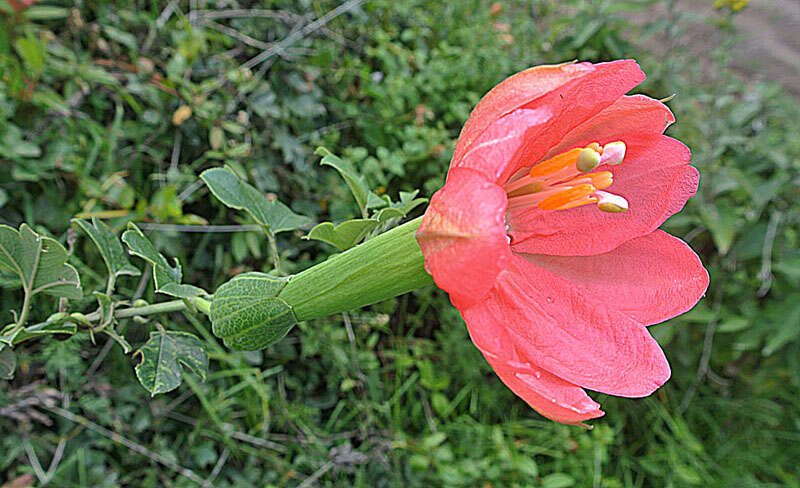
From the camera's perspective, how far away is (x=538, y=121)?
0.33 meters

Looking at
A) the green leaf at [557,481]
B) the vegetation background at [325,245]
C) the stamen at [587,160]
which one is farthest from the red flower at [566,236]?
the green leaf at [557,481]

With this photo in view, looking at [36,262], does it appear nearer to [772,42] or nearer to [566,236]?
[566,236]

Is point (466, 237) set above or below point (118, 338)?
above

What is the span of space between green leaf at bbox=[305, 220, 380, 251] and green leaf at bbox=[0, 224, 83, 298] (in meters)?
0.20

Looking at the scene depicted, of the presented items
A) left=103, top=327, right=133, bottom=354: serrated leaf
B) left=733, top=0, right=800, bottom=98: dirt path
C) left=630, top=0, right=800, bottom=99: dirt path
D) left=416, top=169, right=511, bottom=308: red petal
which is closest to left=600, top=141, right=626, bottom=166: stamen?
left=416, top=169, right=511, bottom=308: red petal

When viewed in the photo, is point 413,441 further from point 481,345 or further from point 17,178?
point 481,345

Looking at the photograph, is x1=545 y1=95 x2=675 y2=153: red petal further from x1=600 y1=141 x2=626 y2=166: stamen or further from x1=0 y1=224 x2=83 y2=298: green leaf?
x1=0 y1=224 x2=83 y2=298: green leaf

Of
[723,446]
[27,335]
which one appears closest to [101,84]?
[27,335]

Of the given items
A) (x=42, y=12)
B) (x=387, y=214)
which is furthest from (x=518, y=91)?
(x=42, y=12)

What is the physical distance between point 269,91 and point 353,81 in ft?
1.03

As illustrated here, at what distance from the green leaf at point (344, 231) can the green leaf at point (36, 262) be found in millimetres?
198

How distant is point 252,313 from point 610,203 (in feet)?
0.80

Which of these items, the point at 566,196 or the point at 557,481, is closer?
the point at 566,196

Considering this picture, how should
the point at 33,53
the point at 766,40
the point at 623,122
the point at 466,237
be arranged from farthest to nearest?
the point at 766,40 → the point at 33,53 → the point at 623,122 → the point at 466,237
